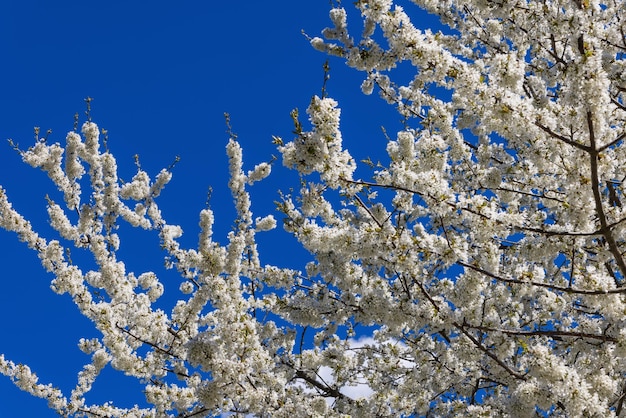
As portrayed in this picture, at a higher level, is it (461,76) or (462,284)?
(461,76)

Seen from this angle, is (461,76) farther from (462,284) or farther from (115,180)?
(115,180)

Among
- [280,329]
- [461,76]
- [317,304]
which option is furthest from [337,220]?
[461,76]

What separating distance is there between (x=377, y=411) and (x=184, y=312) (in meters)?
3.64

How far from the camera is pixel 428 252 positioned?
6.64m

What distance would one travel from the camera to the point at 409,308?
281 inches

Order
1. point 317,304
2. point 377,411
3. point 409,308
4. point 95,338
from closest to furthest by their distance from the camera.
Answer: point 409,308
point 317,304
point 377,411
point 95,338

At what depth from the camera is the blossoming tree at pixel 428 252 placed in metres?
5.70

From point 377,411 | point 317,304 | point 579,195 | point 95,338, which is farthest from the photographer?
point 95,338

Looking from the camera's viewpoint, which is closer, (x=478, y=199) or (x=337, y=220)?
(x=478, y=199)

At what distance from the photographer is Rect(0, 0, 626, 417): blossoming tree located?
5703 mm

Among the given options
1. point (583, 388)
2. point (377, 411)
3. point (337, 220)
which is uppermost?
point (337, 220)

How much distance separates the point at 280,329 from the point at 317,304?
7.58 feet

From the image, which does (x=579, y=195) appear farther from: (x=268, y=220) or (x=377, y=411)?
(x=268, y=220)

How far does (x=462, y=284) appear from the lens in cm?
716
